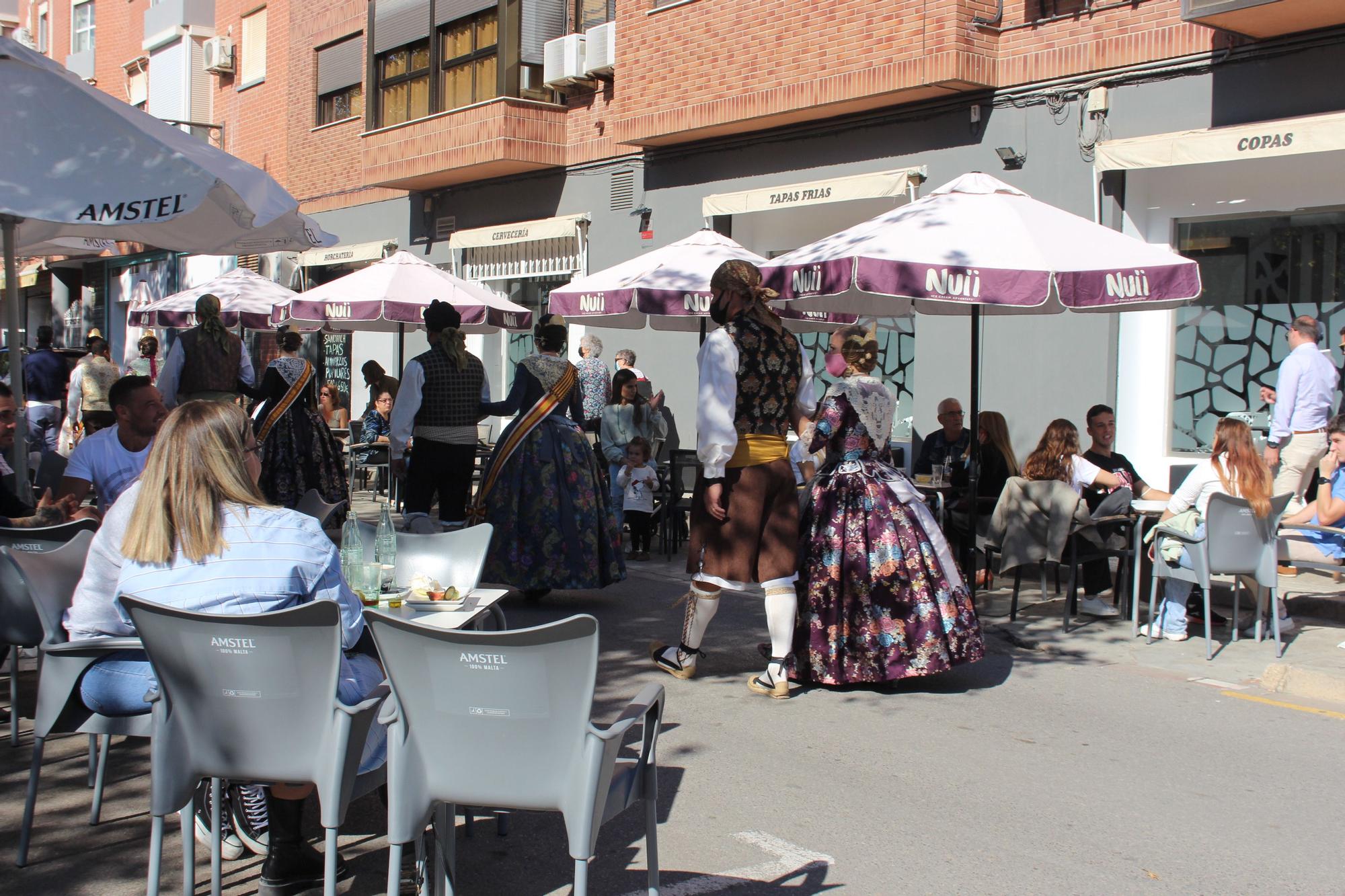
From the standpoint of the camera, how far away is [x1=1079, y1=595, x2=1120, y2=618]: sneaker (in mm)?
8633

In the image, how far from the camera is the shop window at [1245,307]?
11203mm

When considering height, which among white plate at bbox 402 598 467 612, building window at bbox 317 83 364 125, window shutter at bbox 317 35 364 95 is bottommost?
white plate at bbox 402 598 467 612

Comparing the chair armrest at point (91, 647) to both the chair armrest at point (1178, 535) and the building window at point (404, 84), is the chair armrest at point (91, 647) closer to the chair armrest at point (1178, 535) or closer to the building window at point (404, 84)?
the chair armrest at point (1178, 535)

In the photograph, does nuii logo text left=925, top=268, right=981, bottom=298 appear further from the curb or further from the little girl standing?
the little girl standing

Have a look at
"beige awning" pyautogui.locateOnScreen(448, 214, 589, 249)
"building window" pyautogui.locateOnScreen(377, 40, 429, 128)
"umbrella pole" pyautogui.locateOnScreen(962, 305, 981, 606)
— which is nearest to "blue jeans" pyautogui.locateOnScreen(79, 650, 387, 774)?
"umbrella pole" pyautogui.locateOnScreen(962, 305, 981, 606)

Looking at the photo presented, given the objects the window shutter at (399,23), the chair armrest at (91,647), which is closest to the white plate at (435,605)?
the chair armrest at (91,647)

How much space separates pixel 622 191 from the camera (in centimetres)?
1727

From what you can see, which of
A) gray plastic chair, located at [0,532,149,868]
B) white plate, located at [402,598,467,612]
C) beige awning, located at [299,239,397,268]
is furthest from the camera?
beige awning, located at [299,239,397,268]

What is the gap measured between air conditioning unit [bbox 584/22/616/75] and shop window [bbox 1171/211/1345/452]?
27.1 ft

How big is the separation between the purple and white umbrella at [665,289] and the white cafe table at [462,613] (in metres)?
5.24

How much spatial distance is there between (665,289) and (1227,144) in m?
5.03

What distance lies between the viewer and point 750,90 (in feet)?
47.4

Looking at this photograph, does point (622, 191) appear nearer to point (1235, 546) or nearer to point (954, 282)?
point (954, 282)

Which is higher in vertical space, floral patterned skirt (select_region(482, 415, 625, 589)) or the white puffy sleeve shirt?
the white puffy sleeve shirt
